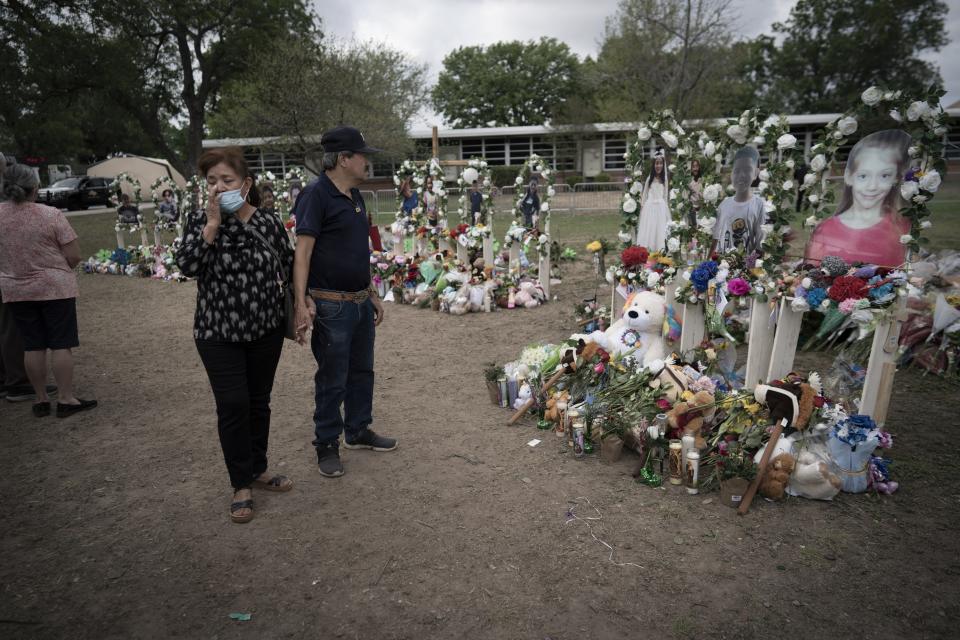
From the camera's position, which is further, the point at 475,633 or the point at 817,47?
the point at 817,47

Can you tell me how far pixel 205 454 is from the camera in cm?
425

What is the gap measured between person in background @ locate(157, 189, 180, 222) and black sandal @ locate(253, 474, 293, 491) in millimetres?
12542

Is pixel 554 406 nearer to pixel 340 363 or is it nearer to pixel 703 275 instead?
pixel 703 275

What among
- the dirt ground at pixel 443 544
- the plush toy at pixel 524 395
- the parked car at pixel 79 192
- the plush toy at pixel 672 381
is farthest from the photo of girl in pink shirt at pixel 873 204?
the parked car at pixel 79 192

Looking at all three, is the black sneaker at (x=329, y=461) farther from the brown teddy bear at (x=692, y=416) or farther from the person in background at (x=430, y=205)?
the person in background at (x=430, y=205)

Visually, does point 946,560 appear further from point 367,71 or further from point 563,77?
point 563,77

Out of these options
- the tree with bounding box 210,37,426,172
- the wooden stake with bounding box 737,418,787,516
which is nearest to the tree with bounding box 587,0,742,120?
the tree with bounding box 210,37,426,172

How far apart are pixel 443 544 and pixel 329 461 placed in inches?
42.3

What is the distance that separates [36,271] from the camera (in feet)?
14.8

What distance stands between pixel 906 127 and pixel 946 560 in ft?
9.38

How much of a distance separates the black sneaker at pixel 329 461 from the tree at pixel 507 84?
43.2 metres

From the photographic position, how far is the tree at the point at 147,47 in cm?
1991

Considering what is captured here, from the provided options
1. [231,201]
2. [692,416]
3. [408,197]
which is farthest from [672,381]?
[408,197]

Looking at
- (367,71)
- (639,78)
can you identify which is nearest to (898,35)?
(639,78)
